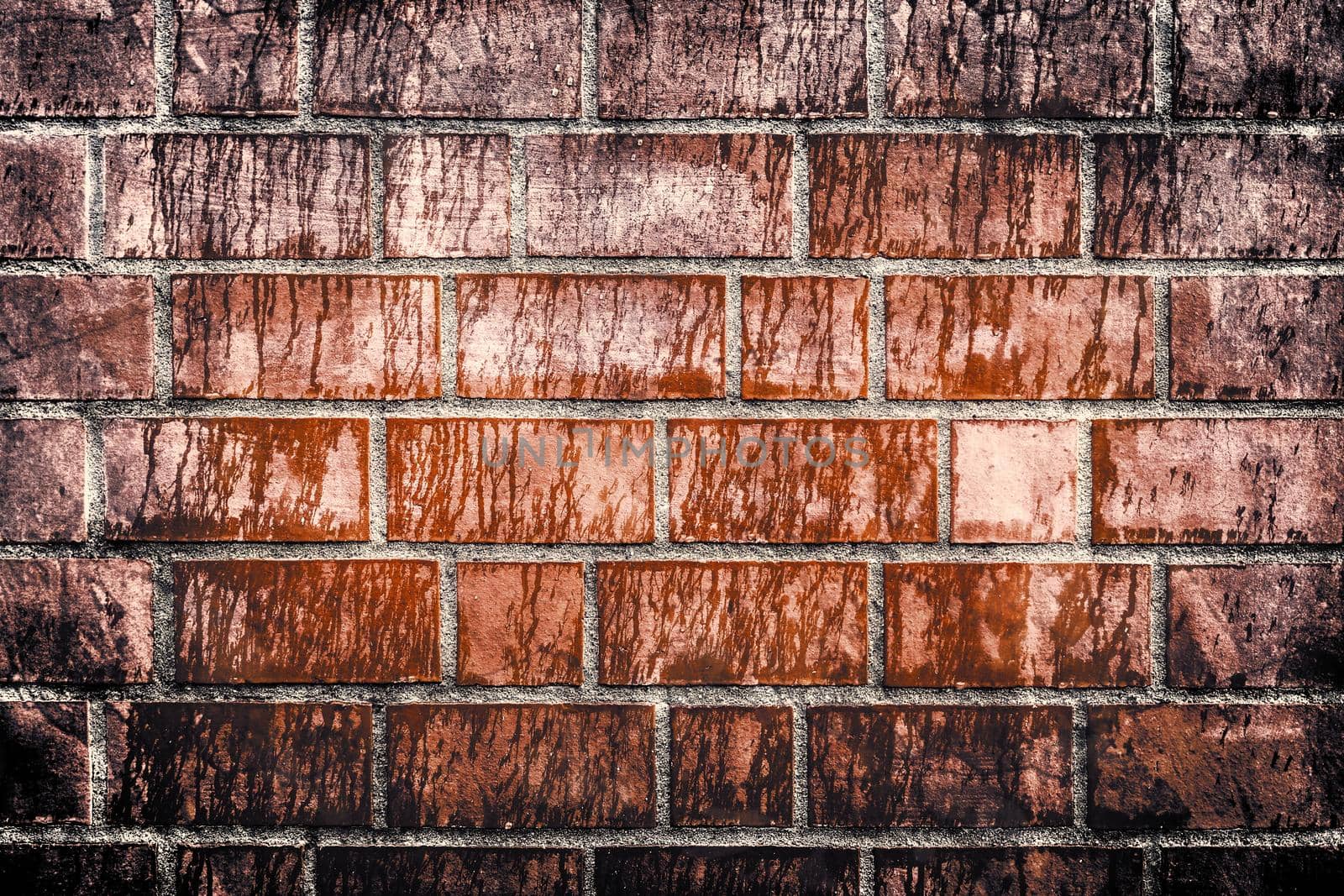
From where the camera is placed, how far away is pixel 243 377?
728 mm

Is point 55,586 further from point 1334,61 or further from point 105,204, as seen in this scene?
point 1334,61

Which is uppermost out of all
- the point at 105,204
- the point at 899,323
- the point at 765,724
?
the point at 105,204

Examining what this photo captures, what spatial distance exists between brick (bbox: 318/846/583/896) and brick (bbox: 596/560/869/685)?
22 cm

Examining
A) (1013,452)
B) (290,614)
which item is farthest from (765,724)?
(290,614)

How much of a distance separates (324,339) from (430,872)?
55 centimetres

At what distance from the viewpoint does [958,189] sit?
72 cm

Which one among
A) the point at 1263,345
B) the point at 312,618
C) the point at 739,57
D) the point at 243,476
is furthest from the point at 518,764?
the point at 1263,345

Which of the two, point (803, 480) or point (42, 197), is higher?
point (42, 197)

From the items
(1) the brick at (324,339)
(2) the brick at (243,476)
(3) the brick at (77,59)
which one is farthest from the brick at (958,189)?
(3) the brick at (77,59)

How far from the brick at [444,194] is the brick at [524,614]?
1.05 feet

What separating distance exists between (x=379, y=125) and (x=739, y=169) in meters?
0.36

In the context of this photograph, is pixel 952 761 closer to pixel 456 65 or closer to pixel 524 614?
pixel 524 614

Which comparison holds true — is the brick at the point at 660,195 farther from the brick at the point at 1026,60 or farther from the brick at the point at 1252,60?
the brick at the point at 1252,60

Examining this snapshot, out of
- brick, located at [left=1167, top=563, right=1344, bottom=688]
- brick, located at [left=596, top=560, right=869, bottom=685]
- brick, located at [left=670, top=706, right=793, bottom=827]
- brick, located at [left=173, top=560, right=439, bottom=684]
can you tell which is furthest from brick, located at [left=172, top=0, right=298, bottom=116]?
brick, located at [left=1167, top=563, right=1344, bottom=688]
